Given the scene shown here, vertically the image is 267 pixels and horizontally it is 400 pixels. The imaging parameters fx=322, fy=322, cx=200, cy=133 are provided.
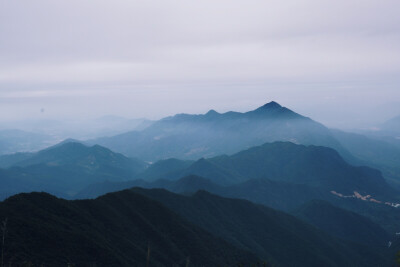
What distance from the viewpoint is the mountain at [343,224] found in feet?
565

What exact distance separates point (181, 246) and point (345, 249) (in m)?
84.6

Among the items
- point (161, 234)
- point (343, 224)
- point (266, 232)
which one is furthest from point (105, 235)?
point (343, 224)

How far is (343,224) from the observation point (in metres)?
182

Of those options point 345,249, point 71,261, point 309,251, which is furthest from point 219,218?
point 71,261

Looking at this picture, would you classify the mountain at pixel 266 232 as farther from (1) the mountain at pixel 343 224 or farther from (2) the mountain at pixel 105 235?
(1) the mountain at pixel 343 224

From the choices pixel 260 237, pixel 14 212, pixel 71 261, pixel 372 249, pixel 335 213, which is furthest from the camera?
pixel 335 213

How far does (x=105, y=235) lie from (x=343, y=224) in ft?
487

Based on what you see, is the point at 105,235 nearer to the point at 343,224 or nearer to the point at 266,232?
the point at 266,232

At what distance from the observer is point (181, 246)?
301 ft

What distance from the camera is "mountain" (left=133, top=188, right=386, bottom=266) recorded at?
4806 inches

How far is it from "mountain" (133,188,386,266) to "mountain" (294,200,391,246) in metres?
24.9

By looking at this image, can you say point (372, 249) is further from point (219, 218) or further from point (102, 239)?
point (102, 239)

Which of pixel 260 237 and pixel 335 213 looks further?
pixel 335 213

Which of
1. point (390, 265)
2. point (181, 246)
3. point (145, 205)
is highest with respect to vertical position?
point (145, 205)
